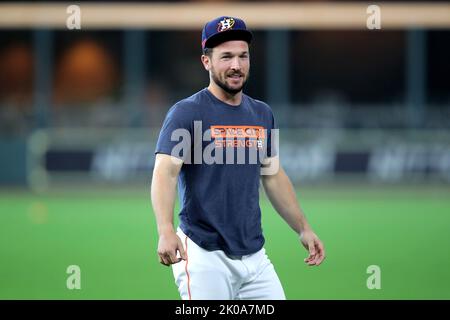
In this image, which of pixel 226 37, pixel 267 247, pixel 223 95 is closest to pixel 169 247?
pixel 223 95

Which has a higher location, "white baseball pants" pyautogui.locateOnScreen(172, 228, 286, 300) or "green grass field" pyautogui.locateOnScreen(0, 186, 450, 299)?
"white baseball pants" pyautogui.locateOnScreen(172, 228, 286, 300)

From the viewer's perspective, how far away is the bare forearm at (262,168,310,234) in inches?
228

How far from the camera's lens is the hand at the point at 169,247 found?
492 centimetres

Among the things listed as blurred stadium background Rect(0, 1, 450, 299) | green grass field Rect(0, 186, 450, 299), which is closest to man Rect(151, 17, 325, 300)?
green grass field Rect(0, 186, 450, 299)

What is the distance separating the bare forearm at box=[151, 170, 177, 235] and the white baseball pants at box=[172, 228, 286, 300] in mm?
303

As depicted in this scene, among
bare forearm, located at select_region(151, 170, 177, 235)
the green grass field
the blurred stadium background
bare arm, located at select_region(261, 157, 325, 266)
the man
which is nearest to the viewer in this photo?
bare forearm, located at select_region(151, 170, 177, 235)

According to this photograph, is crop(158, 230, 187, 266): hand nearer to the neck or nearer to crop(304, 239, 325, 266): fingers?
the neck

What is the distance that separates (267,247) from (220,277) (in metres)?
7.21

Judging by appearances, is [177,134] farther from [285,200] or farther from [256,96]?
[256,96]

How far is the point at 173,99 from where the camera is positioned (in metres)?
25.1

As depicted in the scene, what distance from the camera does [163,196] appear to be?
5.13m
